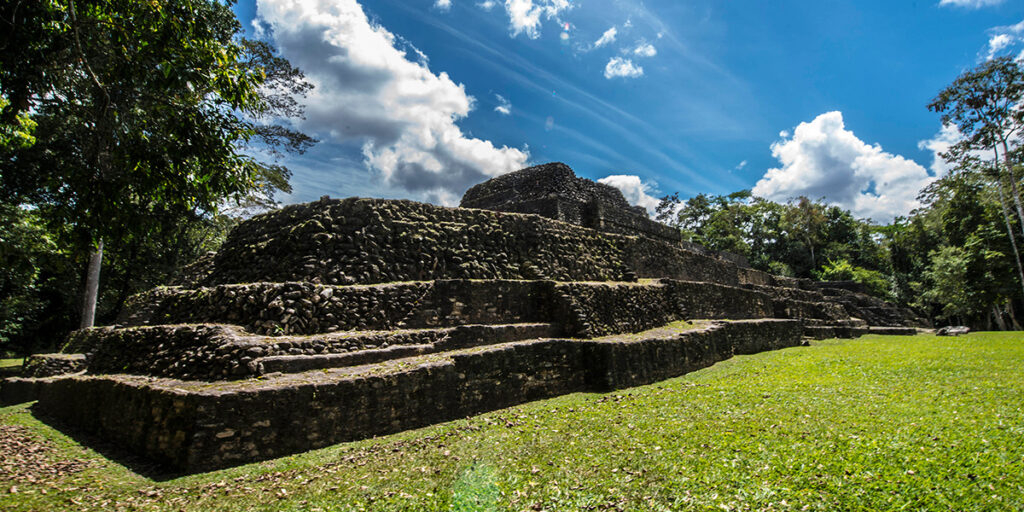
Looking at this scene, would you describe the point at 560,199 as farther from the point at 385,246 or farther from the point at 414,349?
the point at 414,349

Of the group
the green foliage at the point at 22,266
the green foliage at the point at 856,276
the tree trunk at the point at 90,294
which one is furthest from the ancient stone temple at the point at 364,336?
the green foliage at the point at 856,276

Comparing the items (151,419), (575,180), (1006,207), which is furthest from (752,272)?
(151,419)

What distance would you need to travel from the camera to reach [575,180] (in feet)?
56.1

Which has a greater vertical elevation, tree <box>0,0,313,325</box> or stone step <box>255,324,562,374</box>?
tree <box>0,0,313,325</box>

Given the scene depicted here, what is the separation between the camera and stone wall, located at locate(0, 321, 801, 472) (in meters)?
4.84

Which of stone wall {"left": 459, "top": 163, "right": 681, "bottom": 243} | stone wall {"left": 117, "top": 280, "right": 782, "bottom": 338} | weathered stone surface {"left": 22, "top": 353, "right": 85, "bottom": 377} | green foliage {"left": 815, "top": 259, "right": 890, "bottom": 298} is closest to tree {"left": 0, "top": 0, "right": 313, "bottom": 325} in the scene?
stone wall {"left": 117, "top": 280, "right": 782, "bottom": 338}

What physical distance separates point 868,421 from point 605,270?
857 centimetres

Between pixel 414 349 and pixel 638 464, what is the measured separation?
417 centimetres

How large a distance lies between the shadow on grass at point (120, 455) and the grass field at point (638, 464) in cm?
11

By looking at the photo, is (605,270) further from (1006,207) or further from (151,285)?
(1006,207)

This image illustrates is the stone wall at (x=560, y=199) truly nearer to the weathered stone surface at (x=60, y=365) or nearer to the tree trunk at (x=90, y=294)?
the weathered stone surface at (x=60, y=365)

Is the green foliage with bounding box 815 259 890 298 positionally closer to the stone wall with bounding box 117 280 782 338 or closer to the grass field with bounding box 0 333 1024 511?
the stone wall with bounding box 117 280 782 338

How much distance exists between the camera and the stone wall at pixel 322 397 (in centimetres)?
484

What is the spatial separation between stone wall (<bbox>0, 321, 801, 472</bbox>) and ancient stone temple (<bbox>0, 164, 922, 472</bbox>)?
23mm
